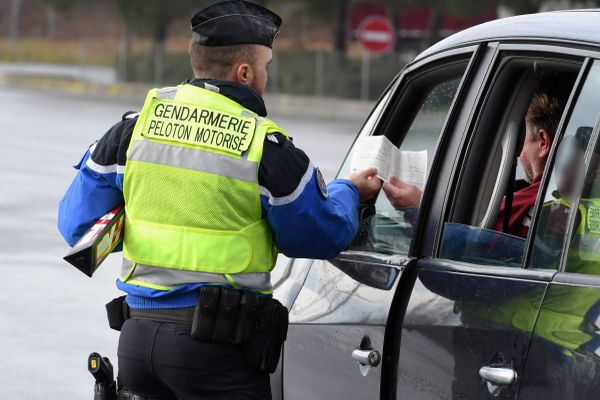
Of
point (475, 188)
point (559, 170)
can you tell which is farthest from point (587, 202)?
point (475, 188)

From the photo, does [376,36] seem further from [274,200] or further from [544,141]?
[274,200]

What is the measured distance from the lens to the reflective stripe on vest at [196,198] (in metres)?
3.47

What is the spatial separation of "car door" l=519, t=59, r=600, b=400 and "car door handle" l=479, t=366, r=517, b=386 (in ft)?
0.13

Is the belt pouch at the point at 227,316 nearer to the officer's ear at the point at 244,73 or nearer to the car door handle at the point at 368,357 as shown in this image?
the car door handle at the point at 368,357

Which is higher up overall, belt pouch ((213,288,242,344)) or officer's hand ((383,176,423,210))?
officer's hand ((383,176,423,210))

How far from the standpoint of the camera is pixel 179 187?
350 centimetres

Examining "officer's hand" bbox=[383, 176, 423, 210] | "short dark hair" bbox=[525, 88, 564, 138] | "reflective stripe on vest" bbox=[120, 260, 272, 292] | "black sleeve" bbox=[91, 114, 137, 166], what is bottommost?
"reflective stripe on vest" bbox=[120, 260, 272, 292]

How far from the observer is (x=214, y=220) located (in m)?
3.47

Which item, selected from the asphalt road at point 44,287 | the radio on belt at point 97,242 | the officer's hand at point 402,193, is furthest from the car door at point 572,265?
the asphalt road at point 44,287

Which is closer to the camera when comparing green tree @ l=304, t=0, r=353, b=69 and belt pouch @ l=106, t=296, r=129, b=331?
belt pouch @ l=106, t=296, r=129, b=331

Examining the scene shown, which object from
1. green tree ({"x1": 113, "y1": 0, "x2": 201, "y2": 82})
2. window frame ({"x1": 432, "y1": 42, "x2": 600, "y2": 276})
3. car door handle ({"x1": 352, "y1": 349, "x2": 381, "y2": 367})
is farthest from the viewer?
green tree ({"x1": 113, "y1": 0, "x2": 201, "y2": 82})

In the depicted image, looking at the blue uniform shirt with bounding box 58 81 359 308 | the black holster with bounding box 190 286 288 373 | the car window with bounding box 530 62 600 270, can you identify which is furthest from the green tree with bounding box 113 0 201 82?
the car window with bounding box 530 62 600 270

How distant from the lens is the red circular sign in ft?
113

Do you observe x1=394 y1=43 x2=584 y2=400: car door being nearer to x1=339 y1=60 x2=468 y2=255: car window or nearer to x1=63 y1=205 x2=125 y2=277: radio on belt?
x1=339 y1=60 x2=468 y2=255: car window
